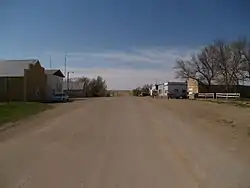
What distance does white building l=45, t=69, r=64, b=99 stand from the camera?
239ft

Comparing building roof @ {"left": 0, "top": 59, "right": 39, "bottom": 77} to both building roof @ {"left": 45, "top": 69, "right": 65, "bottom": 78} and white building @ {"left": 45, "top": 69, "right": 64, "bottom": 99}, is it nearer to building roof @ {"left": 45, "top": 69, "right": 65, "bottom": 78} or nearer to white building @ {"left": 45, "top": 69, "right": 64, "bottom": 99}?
white building @ {"left": 45, "top": 69, "right": 64, "bottom": 99}

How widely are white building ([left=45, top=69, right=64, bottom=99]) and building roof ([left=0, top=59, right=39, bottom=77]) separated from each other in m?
9.38

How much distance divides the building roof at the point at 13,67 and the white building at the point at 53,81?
30.8 ft

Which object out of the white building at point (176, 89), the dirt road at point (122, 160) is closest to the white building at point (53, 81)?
the white building at point (176, 89)

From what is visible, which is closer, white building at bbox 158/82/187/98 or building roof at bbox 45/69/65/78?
white building at bbox 158/82/187/98

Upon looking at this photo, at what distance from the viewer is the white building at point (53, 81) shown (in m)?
73.0

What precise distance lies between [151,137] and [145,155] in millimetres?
3843

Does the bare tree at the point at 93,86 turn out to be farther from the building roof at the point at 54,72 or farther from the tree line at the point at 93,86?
the building roof at the point at 54,72

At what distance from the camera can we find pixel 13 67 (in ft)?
195

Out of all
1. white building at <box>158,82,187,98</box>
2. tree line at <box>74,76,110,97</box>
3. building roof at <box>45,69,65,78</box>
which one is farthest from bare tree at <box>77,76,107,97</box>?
white building at <box>158,82,187,98</box>

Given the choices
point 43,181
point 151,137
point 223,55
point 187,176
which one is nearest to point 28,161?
point 43,181

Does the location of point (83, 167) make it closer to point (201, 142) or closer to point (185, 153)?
point (185, 153)

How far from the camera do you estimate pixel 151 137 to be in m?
14.1

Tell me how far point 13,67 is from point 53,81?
1834 cm
